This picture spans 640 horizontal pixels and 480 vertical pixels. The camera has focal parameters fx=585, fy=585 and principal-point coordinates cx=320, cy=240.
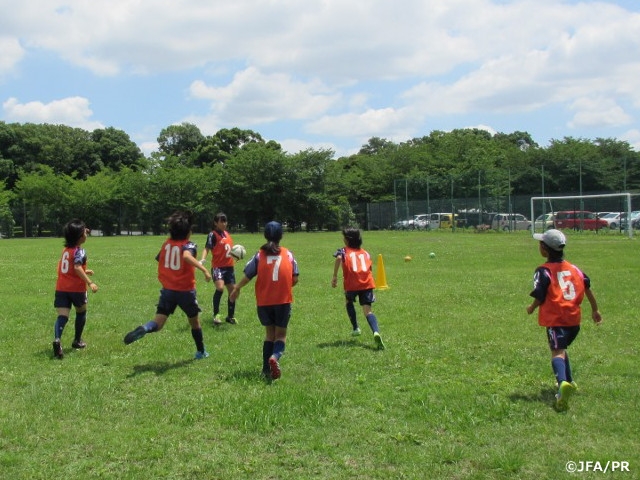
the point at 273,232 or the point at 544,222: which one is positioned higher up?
the point at 273,232

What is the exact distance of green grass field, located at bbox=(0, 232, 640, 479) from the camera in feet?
13.7

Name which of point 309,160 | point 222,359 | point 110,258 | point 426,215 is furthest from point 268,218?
point 222,359

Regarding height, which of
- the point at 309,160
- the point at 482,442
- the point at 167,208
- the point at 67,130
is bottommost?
the point at 482,442

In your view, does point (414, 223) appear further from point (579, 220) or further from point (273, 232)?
point (273, 232)

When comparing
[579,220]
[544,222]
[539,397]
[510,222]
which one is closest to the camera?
[539,397]

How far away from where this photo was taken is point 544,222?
125 feet

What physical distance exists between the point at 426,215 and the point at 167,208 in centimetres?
2374

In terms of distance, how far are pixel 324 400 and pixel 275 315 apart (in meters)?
1.32

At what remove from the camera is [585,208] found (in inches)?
1470

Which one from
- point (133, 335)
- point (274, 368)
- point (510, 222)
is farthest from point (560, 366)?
point (510, 222)

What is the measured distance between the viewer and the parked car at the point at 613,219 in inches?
1383

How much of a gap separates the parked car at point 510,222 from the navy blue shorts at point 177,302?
121ft

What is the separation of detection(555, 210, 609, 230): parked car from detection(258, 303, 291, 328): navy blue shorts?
34.0 m

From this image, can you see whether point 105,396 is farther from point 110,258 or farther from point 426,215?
point 426,215
